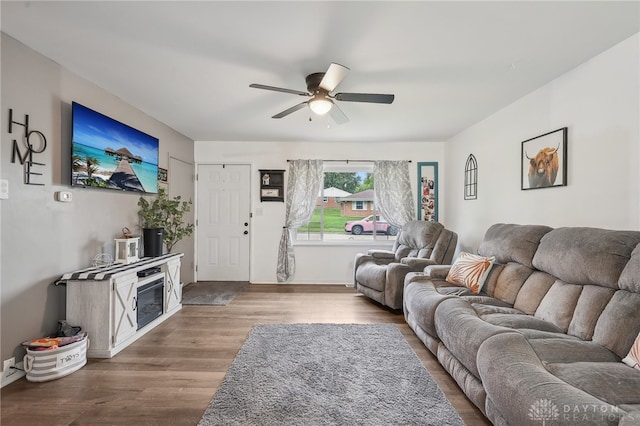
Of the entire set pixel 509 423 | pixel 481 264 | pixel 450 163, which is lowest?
pixel 509 423

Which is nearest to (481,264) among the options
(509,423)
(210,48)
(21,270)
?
(509,423)

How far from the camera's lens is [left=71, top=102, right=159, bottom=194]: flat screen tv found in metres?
2.64

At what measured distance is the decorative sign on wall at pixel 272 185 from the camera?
517 cm

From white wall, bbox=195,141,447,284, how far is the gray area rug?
0.43m

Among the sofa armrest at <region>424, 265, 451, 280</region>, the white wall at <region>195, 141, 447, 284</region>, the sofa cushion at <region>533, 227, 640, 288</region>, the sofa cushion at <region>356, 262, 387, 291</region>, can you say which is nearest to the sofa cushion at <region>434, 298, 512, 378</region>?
the sofa cushion at <region>533, 227, 640, 288</region>

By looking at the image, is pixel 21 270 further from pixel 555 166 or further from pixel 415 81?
pixel 555 166

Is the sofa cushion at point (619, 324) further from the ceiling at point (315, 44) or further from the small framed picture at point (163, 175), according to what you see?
the small framed picture at point (163, 175)

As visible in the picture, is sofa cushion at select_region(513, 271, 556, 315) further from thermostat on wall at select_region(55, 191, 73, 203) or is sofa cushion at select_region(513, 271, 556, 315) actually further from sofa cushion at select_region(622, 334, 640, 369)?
thermostat on wall at select_region(55, 191, 73, 203)

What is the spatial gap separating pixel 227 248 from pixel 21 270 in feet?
10.1

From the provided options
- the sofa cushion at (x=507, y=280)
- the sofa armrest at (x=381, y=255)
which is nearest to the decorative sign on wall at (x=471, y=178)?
the sofa armrest at (x=381, y=255)

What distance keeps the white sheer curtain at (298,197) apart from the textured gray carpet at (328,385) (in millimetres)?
2231

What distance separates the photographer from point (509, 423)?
1.47 m

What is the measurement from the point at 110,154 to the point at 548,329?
406 centimetres

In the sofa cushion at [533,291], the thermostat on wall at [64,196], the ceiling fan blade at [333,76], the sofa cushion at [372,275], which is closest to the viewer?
the ceiling fan blade at [333,76]
